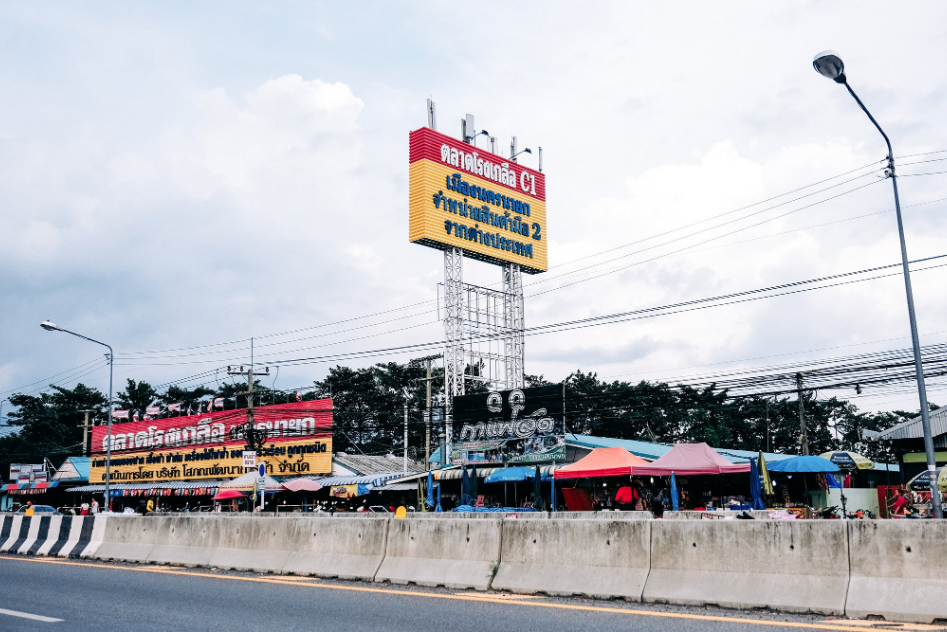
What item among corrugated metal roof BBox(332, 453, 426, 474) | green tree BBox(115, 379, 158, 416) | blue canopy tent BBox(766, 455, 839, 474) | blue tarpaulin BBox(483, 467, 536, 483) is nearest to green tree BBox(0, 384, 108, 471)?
green tree BBox(115, 379, 158, 416)

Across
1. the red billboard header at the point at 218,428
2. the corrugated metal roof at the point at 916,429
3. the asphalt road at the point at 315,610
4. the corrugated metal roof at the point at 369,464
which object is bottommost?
the asphalt road at the point at 315,610

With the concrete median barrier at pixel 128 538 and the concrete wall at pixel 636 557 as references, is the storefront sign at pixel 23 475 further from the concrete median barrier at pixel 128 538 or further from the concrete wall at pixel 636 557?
the concrete wall at pixel 636 557

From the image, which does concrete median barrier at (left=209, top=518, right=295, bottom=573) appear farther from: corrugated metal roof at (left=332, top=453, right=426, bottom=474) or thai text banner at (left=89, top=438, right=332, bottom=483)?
corrugated metal roof at (left=332, top=453, right=426, bottom=474)

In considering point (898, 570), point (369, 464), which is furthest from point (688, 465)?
point (369, 464)

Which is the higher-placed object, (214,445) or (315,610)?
(214,445)

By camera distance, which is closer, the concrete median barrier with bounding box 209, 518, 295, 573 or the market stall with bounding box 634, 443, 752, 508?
the concrete median barrier with bounding box 209, 518, 295, 573

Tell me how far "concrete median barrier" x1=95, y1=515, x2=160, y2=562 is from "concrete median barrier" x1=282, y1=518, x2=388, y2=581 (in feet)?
14.5

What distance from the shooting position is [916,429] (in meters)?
38.3

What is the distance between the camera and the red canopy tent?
23.3 metres

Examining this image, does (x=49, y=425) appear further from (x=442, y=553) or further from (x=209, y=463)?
(x=442, y=553)

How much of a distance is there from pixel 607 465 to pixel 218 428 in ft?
104

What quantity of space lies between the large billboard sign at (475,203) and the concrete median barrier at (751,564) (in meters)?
37.0

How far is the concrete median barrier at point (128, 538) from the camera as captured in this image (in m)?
16.5

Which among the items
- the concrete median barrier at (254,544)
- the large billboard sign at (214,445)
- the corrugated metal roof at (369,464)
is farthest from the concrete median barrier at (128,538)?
the corrugated metal roof at (369,464)
